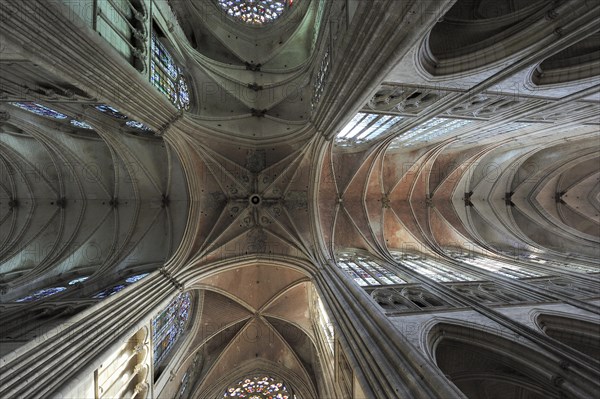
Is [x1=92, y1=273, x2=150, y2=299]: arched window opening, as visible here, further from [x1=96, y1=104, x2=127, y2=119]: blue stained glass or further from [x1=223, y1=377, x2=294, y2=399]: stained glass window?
[x1=223, y1=377, x2=294, y2=399]: stained glass window

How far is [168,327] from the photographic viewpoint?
10633 mm

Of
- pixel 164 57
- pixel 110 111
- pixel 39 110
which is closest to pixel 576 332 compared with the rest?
pixel 164 57

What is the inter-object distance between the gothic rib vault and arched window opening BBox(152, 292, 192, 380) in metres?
0.12

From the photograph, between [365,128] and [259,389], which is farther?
[259,389]

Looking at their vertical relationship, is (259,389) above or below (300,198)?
below

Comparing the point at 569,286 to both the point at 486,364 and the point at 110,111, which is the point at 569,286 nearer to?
the point at 486,364

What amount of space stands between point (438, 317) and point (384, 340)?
1.85 m

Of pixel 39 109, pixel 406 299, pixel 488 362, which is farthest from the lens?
pixel 39 109

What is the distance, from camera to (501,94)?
21.3 feet

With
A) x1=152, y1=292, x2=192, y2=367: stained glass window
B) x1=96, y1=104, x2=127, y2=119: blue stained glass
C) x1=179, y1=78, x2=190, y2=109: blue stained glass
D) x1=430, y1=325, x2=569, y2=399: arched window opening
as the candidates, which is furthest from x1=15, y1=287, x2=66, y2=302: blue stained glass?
x1=430, y1=325, x2=569, y2=399: arched window opening

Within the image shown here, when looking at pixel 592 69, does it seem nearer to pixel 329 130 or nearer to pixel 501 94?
pixel 501 94

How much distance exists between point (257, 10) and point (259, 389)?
1890cm

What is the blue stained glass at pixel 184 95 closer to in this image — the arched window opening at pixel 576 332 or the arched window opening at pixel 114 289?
the arched window opening at pixel 114 289

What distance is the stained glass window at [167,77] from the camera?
9.26 m
